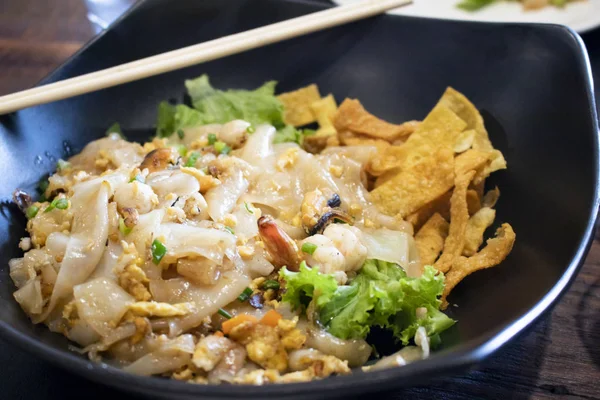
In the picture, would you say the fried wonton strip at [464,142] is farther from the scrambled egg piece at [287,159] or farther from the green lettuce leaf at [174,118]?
the green lettuce leaf at [174,118]

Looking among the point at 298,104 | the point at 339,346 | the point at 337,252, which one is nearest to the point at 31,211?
the point at 337,252

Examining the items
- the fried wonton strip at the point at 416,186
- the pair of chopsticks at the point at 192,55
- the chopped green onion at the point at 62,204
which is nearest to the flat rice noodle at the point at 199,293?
the chopped green onion at the point at 62,204

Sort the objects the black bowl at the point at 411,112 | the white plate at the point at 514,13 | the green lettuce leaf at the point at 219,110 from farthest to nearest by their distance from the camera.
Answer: the white plate at the point at 514,13 < the green lettuce leaf at the point at 219,110 < the black bowl at the point at 411,112

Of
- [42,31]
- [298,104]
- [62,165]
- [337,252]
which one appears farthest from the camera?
[42,31]

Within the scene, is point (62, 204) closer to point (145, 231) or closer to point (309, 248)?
point (145, 231)

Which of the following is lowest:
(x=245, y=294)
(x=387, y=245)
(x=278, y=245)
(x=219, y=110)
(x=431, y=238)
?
(x=431, y=238)

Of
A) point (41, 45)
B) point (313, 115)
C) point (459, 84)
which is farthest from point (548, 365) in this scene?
point (41, 45)

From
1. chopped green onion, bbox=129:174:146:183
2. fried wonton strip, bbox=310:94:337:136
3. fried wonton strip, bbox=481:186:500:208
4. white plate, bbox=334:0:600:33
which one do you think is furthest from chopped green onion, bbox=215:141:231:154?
white plate, bbox=334:0:600:33
